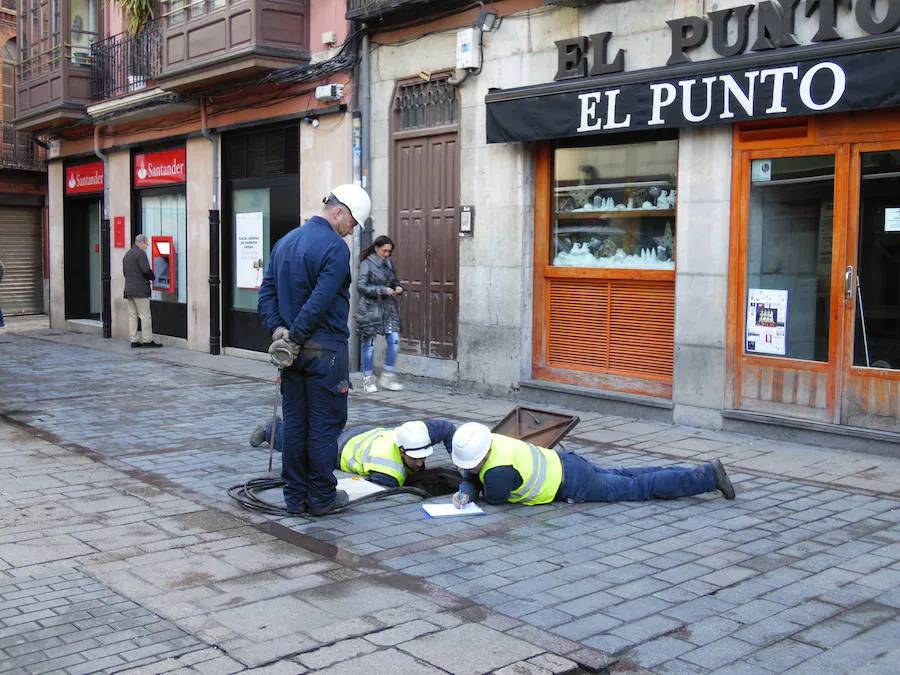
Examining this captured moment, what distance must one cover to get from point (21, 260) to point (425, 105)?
1836 cm

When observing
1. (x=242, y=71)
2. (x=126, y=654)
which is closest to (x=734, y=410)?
(x=126, y=654)

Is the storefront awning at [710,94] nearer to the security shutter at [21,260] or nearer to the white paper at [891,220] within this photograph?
the white paper at [891,220]

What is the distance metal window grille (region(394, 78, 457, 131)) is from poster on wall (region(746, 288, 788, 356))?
4437mm

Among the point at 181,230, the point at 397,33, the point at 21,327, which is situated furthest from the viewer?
the point at 21,327

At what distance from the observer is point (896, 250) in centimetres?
794

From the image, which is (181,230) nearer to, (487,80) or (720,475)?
(487,80)

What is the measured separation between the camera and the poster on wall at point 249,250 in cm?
1528

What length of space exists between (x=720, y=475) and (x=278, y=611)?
126 inches

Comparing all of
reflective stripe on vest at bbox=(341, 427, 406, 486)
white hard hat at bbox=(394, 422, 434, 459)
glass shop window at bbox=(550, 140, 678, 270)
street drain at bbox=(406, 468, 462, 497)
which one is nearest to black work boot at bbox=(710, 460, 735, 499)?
street drain at bbox=(406, 468, 462, 497)

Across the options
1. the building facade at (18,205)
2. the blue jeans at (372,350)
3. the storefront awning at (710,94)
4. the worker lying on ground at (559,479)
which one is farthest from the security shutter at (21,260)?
the worker lying on ground at (559,479)

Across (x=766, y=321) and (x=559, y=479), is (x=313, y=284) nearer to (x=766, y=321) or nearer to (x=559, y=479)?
(x=559, y=479)

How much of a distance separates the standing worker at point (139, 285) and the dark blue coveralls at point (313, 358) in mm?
11368

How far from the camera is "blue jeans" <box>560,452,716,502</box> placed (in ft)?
21.0

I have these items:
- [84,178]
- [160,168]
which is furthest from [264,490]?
[84,178]
